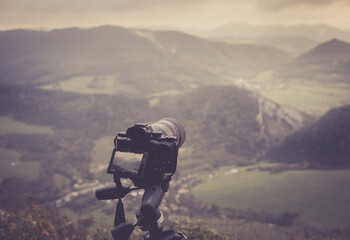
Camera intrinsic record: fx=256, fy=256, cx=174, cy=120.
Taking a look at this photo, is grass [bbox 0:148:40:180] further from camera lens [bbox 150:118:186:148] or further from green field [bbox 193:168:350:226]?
camera lens [bbox 150:118:186:148]

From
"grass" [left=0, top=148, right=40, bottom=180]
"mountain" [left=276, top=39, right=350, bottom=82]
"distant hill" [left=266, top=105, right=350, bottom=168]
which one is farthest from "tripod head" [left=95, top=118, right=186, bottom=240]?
"mountain" [left=276, top=39, right=350, bottom=82]

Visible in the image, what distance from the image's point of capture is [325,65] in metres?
120

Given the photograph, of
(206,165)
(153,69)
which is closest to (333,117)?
(206,165)

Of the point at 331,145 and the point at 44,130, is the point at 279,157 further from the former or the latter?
the point at 44,130

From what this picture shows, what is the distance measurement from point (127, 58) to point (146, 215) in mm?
149026

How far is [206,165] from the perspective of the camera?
52.1 m

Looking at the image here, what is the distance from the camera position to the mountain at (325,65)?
106 metres

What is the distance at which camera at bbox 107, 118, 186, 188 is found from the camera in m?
3.23

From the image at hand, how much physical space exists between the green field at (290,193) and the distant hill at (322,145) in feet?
18.9

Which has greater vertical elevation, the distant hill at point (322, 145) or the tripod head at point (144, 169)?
the tripod head at point (144, 169)

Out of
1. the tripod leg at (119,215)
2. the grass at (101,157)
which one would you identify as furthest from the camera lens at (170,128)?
the grass at (101,157)

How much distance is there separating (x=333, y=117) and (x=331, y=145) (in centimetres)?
742

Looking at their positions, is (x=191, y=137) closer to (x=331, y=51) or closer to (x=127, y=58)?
(x=127, y=58)

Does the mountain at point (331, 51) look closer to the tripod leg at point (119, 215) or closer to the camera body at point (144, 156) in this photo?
the camera body at point (144, 156)
